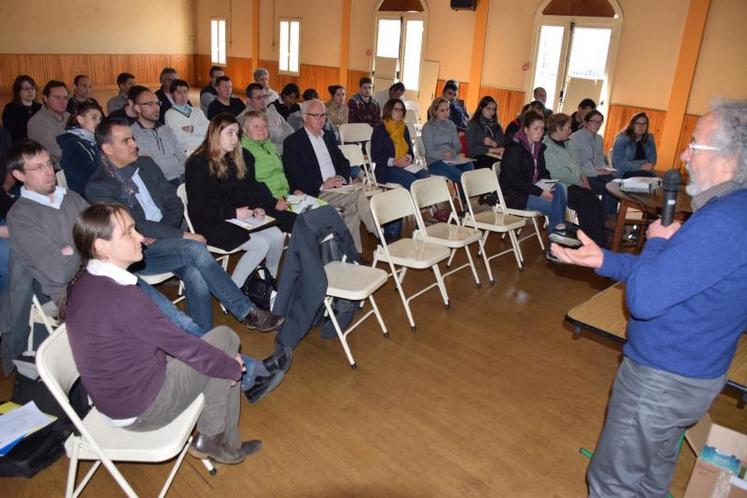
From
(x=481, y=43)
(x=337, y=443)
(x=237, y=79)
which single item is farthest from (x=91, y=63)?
(x=337, y=443)

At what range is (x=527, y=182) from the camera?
17.0 ft

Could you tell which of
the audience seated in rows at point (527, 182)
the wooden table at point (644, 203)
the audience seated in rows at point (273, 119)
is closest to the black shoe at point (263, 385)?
the audience seated in rows at point (527, 182)

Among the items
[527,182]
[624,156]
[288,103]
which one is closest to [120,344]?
[527,182]

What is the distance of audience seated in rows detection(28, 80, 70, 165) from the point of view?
5.41 meters

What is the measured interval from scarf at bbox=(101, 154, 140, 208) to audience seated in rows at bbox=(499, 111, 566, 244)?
3341 mm

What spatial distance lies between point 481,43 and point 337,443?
10.1 m

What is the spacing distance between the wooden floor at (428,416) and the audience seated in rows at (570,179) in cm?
166

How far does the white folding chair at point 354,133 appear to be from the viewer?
6.92 m

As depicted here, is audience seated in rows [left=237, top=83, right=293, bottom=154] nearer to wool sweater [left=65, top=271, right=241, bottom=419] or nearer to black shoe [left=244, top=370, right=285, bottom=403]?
black shoe [left=244, top=370, right=285, bottom=403]

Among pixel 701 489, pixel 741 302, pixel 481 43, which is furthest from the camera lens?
pixel 481 43

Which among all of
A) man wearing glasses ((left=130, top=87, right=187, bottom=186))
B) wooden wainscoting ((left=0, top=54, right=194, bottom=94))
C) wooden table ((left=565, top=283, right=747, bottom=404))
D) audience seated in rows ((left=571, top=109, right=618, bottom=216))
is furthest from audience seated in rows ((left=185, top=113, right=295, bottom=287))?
wooden wainscoting ((left=0, top=54, right=194, bottom=94))

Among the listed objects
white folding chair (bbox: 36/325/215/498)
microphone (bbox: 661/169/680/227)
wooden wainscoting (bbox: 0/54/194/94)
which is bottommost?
white folding chair (bbox: 36/325/215/498)

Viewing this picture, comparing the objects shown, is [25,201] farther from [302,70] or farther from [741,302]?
[302,70]

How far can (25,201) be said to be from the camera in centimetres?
289
